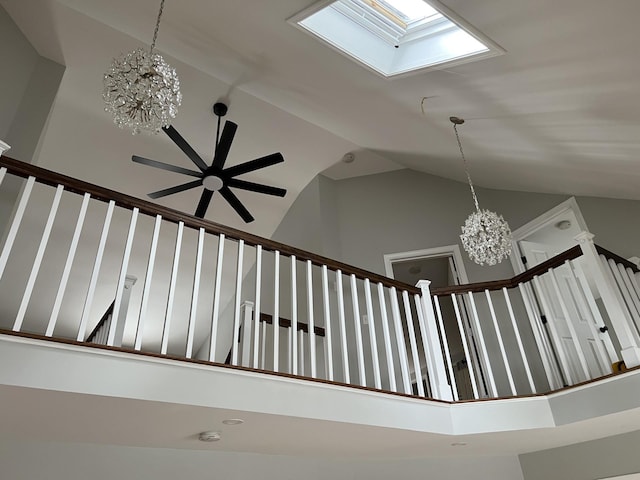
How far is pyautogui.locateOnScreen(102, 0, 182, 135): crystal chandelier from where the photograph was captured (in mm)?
2779

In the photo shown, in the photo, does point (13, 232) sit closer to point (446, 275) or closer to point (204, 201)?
point (204, 201)

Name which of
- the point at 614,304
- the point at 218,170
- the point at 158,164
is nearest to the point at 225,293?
the point at 218,170

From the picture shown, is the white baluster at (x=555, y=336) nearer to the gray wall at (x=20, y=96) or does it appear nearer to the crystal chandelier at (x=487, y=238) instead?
the crystal chandelier at (x=487, y=238)

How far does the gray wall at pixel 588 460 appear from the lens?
3773 mm

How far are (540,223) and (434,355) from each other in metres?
2.57

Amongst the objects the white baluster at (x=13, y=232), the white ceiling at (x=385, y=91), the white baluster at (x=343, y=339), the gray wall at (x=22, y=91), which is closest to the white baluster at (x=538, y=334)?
the white ceiling at (x=385, y=91)

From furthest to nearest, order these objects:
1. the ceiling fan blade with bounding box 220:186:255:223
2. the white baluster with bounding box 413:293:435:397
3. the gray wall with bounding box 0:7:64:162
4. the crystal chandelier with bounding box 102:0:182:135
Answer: the ceiling fan blade with bounding box 220:186:255:223, the gray wall with bounding box 0:7:64:162, the white baluster with bounding box 413:293:435:397, the crystal chandelier with bounding box 102:0:182:135

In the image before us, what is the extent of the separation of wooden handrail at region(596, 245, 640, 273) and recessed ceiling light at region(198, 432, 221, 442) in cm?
323

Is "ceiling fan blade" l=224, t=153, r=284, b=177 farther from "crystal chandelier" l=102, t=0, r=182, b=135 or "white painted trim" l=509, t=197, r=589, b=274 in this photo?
"white painted trim" l=509, t=197, r=589, b=274

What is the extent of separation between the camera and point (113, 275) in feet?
22.5

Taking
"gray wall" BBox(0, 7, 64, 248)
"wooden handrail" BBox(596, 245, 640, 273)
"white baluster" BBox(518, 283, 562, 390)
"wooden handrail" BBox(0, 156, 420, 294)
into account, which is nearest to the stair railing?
"wooden handrail" BBox(0, 156, 420, 294)

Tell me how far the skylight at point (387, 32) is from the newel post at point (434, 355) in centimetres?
197

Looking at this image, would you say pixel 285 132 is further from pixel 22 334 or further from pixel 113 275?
pixel 22 334

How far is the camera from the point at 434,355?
3.64 m
